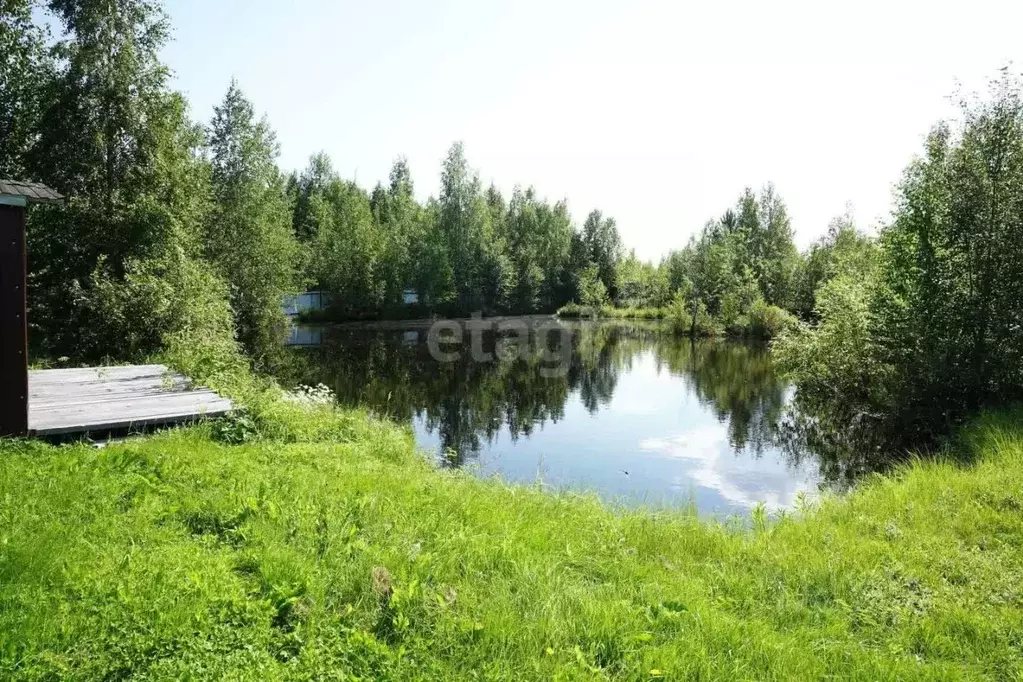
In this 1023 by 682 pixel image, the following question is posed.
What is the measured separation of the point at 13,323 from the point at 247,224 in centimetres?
2491

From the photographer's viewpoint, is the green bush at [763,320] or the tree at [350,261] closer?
the green bush at [763,320]

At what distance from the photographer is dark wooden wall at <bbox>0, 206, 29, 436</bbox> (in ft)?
21.7

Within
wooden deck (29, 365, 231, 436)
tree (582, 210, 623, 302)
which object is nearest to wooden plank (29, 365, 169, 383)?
wooden deck (29, 365, 231, 436)

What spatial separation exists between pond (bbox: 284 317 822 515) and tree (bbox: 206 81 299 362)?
10.5 feet

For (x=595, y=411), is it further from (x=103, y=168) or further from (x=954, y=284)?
(x=103, y=168)

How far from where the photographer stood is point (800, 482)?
1153 cm

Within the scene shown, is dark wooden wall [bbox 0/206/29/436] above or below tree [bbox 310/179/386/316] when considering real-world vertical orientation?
below

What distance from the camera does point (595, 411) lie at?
60.8ft

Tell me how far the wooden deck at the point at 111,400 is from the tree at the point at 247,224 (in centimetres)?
1738

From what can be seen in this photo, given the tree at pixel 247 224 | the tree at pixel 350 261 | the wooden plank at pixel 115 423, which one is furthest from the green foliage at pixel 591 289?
the wooden plank at pixel 115 423

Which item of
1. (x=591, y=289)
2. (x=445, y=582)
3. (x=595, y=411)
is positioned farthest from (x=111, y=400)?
(x=591, y=289)

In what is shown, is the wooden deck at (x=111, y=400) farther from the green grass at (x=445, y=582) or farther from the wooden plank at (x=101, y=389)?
the green grass at (x=445, y=582)

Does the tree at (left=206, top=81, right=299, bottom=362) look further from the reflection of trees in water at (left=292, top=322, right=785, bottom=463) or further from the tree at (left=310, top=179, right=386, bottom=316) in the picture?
the tree at (left=310, top=179, right=386, bottom=316)

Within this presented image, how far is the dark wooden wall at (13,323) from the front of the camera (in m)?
6.63
